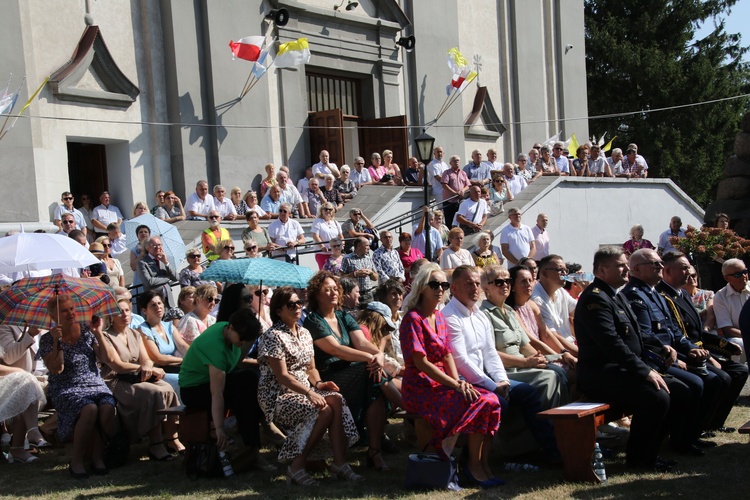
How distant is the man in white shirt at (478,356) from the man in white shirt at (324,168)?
11798 mm

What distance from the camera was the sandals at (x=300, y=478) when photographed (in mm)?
7195

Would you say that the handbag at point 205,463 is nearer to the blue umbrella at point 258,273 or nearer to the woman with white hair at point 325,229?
the blue umbrella at point 258,273

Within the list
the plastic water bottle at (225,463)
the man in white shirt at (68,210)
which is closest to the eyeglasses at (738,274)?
the plastic water bottle at (225,463)

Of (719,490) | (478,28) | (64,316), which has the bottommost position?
(719,490)

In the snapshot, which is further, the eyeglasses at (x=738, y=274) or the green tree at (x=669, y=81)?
the green tree at (x=669, y=81)

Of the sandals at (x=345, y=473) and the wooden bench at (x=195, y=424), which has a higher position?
the wooden bench at (x=195, y=424)

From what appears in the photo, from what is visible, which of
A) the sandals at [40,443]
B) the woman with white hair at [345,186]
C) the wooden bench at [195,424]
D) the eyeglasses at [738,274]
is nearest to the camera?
the wooden bench at [195,424]

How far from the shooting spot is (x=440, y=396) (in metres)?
7.20

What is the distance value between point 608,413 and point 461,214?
34.4 ft

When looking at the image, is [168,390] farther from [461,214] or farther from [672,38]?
[672,38]

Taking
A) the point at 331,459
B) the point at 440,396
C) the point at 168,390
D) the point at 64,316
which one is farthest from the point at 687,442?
the point at 64,316

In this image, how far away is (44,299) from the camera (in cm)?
803

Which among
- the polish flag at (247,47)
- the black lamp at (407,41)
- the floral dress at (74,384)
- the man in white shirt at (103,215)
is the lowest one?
the floral dress at (74,384)

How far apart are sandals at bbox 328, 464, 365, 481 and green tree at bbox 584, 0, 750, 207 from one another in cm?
3310
